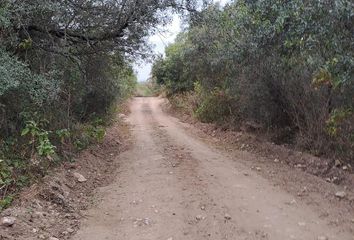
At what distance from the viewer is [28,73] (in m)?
8.75

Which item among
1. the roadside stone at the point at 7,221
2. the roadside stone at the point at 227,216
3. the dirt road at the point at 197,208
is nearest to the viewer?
the roadside stone at the point at 7,221

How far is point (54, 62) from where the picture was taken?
10.5 metres

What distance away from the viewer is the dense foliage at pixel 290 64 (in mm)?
6758

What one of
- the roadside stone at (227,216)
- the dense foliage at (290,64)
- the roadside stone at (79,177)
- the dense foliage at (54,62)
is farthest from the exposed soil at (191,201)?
the dense foliage at (290,64)

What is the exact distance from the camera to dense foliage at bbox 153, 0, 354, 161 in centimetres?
676

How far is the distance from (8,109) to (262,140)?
778 cm

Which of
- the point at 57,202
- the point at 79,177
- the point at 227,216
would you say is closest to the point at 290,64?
the point at 227,216

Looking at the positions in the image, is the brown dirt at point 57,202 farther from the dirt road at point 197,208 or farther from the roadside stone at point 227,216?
the roadside stone at point 227,216

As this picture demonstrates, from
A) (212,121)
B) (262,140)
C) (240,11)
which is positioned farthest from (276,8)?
(212,121)

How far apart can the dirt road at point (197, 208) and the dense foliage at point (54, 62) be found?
1626 millimetres

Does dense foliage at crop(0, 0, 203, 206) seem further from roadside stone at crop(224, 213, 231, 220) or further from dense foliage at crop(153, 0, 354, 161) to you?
roadside stone at crop(224, 213, 231, 220)

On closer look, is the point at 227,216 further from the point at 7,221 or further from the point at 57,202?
the point at 7,221

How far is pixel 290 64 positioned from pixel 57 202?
625cm

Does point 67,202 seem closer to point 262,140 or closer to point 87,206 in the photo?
point 87,206
